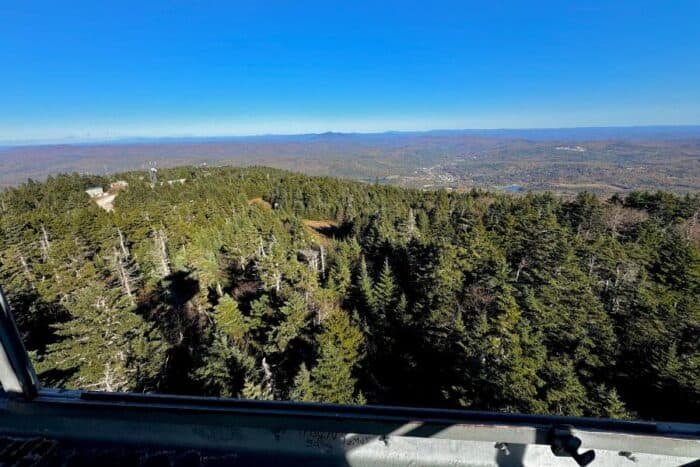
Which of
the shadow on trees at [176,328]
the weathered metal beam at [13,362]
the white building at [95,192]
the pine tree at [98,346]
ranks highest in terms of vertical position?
the weathered metal beam at [13,362]

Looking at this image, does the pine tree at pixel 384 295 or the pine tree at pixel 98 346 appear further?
the pine tree at pixel 384 295

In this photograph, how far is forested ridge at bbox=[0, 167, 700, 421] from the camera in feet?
41.7

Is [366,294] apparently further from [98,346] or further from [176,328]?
[98,346]

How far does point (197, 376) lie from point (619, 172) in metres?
194

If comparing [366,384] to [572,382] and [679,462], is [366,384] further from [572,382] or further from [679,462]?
[679,462]

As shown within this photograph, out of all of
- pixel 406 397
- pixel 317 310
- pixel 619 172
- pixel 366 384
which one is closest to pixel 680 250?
pixel 406 397

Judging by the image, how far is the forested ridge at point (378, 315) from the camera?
41.7 ft

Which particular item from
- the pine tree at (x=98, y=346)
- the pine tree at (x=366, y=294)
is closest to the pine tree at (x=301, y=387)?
the pine tree at (x=98, y=346)

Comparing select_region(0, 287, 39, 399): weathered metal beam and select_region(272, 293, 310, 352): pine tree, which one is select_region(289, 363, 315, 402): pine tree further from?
select_region(0, 287, 39, 399): weathered metal beam

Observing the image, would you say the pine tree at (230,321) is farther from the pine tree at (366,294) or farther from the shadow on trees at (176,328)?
the pine tree at (366,294)

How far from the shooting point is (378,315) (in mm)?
20844

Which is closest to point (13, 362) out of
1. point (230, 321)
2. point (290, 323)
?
point (290, 323)

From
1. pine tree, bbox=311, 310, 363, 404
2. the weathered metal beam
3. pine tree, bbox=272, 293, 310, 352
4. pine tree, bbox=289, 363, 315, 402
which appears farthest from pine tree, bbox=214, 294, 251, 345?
the weathered metal beam

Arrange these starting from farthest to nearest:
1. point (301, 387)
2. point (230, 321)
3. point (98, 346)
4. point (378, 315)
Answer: point (378, 315) < point (230, 321) < point (301, 387) < point (98, 346)
